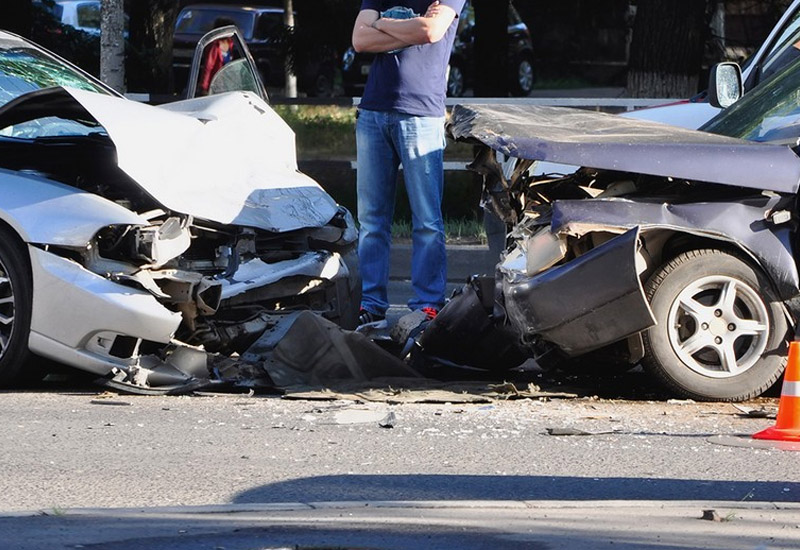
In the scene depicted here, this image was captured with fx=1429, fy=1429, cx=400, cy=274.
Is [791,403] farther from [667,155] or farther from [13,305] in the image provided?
[13,305]

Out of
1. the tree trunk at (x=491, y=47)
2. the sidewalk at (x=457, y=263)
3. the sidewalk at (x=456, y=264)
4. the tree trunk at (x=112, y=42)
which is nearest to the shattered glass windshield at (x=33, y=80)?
the sidewalk at (x=456, y=264)

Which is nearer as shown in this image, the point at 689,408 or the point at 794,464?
the point at 794,464

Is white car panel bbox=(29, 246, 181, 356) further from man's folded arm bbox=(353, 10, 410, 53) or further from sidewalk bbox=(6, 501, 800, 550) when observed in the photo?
man's folded arm bbox=(353, 10, 410, 53)

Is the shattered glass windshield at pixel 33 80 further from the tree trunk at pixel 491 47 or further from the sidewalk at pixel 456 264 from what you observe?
the tree trunk at pixel 491 47

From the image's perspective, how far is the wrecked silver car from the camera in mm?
6176

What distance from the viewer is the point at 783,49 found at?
849 centimetres

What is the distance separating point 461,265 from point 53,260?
5.39 m

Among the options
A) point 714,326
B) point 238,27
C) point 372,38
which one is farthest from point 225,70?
point 238,27

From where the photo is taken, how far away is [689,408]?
6023 millimetres

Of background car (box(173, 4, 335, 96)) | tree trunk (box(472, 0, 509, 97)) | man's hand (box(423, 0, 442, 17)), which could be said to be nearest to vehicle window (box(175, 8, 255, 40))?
background car (box(173, 4, 335, 96))

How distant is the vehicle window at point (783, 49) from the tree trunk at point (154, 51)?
922cm

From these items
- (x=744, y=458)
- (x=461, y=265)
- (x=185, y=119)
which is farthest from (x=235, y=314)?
(x=461, y=265)

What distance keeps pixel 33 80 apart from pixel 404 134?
1.95 m

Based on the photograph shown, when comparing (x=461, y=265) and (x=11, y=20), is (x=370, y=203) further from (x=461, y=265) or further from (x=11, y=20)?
(x=11, y=20)
